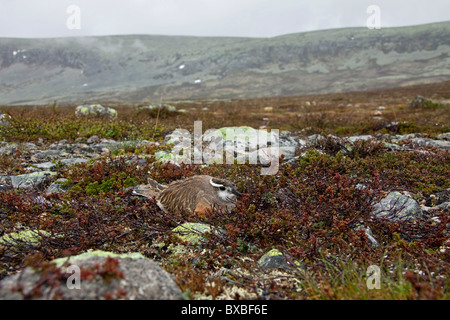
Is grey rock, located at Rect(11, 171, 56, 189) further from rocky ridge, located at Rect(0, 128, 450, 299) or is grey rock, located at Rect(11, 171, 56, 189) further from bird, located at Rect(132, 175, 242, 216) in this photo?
bird, located at Rect(132, 175, 242, 216)

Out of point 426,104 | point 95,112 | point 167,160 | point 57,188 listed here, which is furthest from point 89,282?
point 426,104

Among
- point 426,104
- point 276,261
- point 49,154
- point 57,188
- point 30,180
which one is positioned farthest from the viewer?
point 426,104

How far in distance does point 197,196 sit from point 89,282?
8.25ft

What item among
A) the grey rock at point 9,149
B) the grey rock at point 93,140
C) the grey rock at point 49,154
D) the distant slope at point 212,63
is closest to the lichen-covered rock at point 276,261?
the grey rock at point 49,154

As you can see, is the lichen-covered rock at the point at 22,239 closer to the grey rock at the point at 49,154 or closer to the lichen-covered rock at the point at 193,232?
the lichen-covered rock at the point at 193,232

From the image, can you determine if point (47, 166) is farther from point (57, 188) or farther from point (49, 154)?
point (57, 188)

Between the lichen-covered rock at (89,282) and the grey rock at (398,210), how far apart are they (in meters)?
3.12

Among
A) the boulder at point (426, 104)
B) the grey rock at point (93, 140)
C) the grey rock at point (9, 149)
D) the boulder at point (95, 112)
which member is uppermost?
the boulder at point (426, 104)

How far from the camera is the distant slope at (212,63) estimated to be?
10100cm

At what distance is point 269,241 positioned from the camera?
12.1 ft

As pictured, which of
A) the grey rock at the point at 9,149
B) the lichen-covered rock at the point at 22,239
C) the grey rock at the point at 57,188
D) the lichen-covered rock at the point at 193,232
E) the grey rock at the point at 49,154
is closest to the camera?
the lichen-covered rock at the point at 22,239

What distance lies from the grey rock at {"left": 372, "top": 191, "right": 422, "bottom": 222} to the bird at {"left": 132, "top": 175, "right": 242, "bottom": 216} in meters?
2.05

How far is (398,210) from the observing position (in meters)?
4.00
